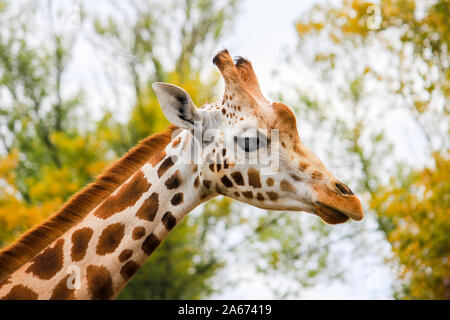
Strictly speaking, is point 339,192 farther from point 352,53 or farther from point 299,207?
point 352,53

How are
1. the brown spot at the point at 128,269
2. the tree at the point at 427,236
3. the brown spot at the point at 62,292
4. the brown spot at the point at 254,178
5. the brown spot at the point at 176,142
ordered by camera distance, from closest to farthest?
the brown spot at the point at 62,292 < the brown spot at the point at 128,269 < the brown spot at the point at 254,178 < the brown spot at the point at 176,142 < the tree at the point at 427,236

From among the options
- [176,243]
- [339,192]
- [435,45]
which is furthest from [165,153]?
[435,45]

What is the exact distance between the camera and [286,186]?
2.69 m

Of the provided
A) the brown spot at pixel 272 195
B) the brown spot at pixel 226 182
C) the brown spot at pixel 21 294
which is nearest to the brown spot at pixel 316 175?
the brown spot at pixel 272 195

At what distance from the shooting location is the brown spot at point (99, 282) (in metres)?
2.53

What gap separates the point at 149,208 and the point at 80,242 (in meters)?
0.44

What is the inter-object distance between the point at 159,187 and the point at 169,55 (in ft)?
38.7

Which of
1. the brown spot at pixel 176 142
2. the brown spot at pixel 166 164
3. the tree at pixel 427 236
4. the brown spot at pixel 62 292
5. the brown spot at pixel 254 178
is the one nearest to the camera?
the brown spot at pixel 62 292

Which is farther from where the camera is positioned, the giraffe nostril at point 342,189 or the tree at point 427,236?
the tree at point 427,236

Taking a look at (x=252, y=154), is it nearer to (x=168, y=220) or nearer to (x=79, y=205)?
(x=168, y=220)

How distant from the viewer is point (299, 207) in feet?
8.81

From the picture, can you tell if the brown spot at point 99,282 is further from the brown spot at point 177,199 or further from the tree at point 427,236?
the tree at point 427,236

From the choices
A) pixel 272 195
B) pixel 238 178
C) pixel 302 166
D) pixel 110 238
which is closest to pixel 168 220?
pixel 110 238

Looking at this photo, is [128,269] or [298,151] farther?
[298,151]
